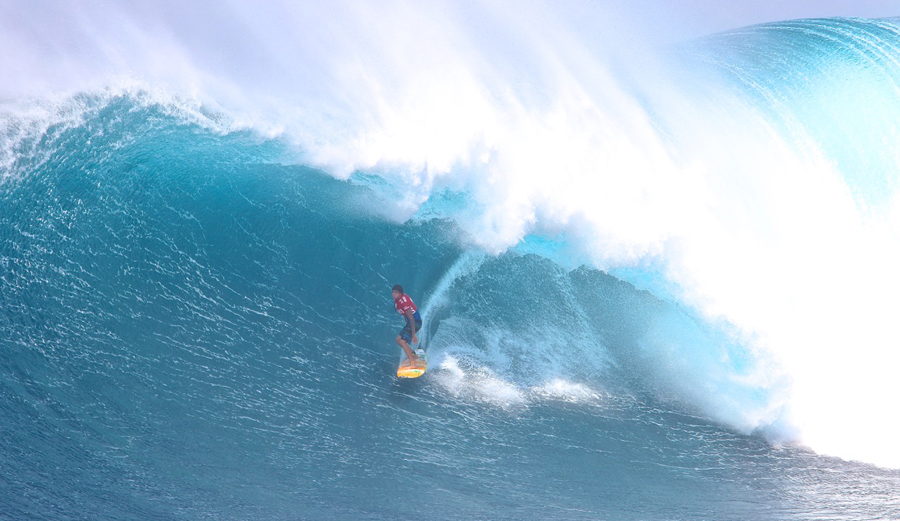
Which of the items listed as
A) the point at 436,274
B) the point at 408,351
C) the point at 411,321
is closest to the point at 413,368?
the point at 408,351

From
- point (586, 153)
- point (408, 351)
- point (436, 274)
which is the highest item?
point (586, 153)

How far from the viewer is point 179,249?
825 centimetres

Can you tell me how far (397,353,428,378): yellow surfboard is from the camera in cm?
705

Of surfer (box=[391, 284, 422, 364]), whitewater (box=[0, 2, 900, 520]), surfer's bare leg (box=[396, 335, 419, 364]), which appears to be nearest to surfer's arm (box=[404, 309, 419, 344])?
surfer (box=[391, 284, 422, 364])

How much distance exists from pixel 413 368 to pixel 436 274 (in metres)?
1.92

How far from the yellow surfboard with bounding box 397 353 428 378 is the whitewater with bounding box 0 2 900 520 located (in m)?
0.14

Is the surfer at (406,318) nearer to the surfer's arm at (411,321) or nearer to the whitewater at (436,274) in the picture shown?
the surfer's arm at (411,321)

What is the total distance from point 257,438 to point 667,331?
16.9 ft

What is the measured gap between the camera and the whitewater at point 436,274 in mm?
6090

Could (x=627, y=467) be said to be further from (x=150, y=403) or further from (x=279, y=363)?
(x=150, y=403)

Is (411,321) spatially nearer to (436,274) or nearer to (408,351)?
(408,351)

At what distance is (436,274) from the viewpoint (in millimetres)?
8719

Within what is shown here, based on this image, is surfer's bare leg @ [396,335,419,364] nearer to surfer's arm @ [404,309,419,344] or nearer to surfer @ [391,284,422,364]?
surfer @ [391,284,422,364]

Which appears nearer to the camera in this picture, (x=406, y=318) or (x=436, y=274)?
(x=406, y=318)
